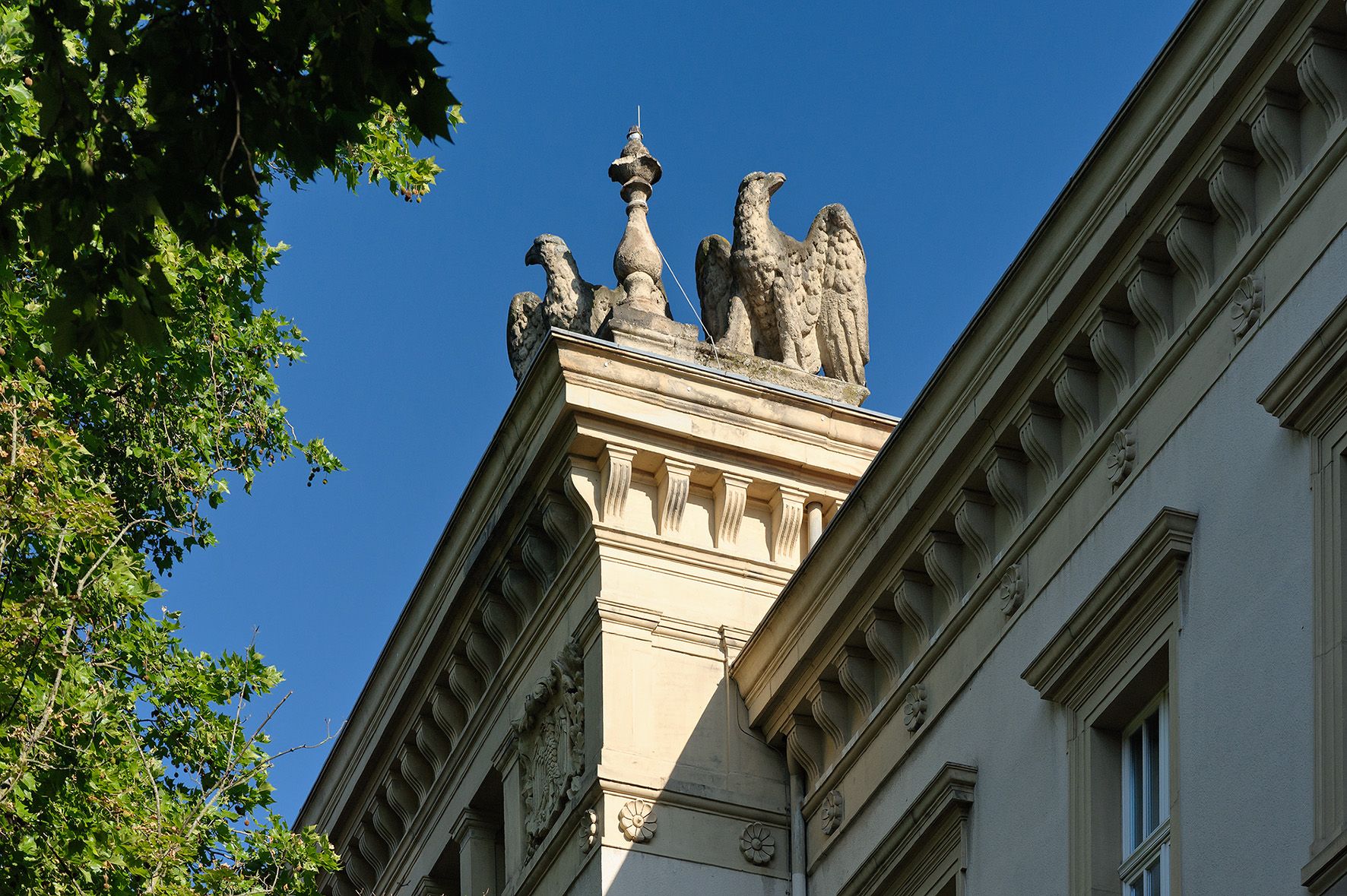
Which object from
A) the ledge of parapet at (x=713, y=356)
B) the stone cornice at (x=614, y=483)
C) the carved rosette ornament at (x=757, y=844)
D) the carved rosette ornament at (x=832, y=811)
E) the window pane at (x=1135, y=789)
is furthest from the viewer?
the ledge of parapet at (x=713, y=356)

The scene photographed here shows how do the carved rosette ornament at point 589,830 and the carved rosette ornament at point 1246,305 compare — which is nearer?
the carved rosette ornament at point 1246,305

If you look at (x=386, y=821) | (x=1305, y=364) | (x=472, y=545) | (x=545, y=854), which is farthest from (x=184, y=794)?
(x=1305, y=364)

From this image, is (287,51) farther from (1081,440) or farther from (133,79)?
(1081,440)

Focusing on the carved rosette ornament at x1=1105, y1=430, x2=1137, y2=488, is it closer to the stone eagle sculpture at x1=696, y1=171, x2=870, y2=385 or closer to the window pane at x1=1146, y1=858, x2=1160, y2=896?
the window pane at x1=1146, y1=858, x2=1160, y2=896

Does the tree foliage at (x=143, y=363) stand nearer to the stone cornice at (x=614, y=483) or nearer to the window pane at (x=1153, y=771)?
the stone cornice at (x=614, y=483)

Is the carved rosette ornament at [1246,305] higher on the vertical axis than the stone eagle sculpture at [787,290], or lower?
lower

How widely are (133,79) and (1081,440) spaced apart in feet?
19.6

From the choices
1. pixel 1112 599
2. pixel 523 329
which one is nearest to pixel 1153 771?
pixel 1112 599

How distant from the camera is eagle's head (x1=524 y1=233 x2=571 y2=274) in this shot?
20.9 meters

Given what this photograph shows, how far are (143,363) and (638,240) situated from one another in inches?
193

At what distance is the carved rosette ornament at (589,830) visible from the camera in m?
17.3

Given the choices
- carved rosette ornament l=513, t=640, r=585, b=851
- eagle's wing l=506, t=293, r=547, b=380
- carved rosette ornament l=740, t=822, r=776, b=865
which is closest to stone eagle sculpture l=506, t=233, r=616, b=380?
eagle's wing l=506, t=293, r=547, b=380

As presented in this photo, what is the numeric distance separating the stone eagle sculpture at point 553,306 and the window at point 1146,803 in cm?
765

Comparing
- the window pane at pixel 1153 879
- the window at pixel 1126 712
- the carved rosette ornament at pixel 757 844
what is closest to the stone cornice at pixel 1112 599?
the window at pixel 1126 712
